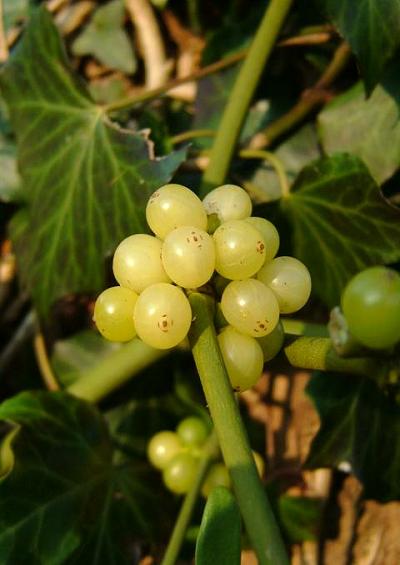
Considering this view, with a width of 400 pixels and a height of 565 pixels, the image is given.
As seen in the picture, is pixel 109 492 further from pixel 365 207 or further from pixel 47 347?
pixel 365 207

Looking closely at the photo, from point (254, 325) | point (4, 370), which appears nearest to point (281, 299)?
point (254, 325)

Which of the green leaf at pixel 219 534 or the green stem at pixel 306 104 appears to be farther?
the green stem at pixel 306 104

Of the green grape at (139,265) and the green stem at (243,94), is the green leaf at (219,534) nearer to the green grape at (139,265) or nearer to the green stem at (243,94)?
the green grape at (139,265)

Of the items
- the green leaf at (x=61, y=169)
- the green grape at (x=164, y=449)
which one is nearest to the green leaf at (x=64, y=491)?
the green grape at (x=164, y=449)

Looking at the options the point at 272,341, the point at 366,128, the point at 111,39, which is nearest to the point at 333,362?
the point at 272,341

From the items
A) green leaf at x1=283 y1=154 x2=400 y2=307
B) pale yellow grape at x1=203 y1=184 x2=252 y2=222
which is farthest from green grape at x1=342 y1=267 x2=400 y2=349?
green leaf at x1=283 y1=154 x2=400 y2=307

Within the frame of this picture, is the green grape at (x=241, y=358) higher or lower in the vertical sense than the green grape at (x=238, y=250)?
lower

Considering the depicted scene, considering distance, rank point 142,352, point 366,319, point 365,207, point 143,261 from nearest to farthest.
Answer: point 366,319 → point 143,261 → point 365,207 → point 142,352
